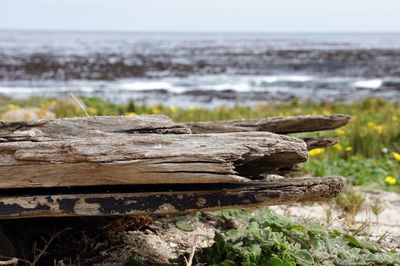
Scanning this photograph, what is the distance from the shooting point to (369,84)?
30.6m

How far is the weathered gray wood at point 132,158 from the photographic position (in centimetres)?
249

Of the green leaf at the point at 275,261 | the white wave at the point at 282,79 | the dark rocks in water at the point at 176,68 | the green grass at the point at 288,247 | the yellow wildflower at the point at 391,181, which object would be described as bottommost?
the dark rocks in water at the point at 176,68

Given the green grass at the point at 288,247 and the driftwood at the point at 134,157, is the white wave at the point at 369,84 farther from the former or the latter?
the driftwood at the point at 134,157

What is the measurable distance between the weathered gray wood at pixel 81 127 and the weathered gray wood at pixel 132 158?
0.12m

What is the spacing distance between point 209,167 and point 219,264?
0.64m

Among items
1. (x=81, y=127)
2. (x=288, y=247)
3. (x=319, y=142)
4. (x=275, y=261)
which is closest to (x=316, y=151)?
(x=319, y=142)

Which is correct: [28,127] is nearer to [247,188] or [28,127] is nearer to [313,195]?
[247,188]

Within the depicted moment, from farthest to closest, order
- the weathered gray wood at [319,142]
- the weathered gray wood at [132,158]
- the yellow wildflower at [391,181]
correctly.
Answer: the yellow wildflower at [391,181], the weathered gray wood at [319,142], the weathered gray wood at [132,158]

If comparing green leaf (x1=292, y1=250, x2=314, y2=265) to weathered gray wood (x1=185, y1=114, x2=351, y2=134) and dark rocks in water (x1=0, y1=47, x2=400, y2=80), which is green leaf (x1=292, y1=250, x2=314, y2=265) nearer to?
weathered gray wood (x1=185, y1=114, x2=351, y2=134)

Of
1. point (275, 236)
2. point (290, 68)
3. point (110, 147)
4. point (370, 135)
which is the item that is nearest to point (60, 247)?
point (110, 147)

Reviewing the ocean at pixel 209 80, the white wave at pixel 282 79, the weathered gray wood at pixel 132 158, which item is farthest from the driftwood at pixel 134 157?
the white wave at pixel 282 79

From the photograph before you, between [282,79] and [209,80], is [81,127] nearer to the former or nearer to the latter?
[209,80]

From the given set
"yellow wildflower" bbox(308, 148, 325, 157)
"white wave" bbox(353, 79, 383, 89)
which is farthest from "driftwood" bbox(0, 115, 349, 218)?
"white wave" bbox(353, 79, 383, 89)

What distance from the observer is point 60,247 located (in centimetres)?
319
